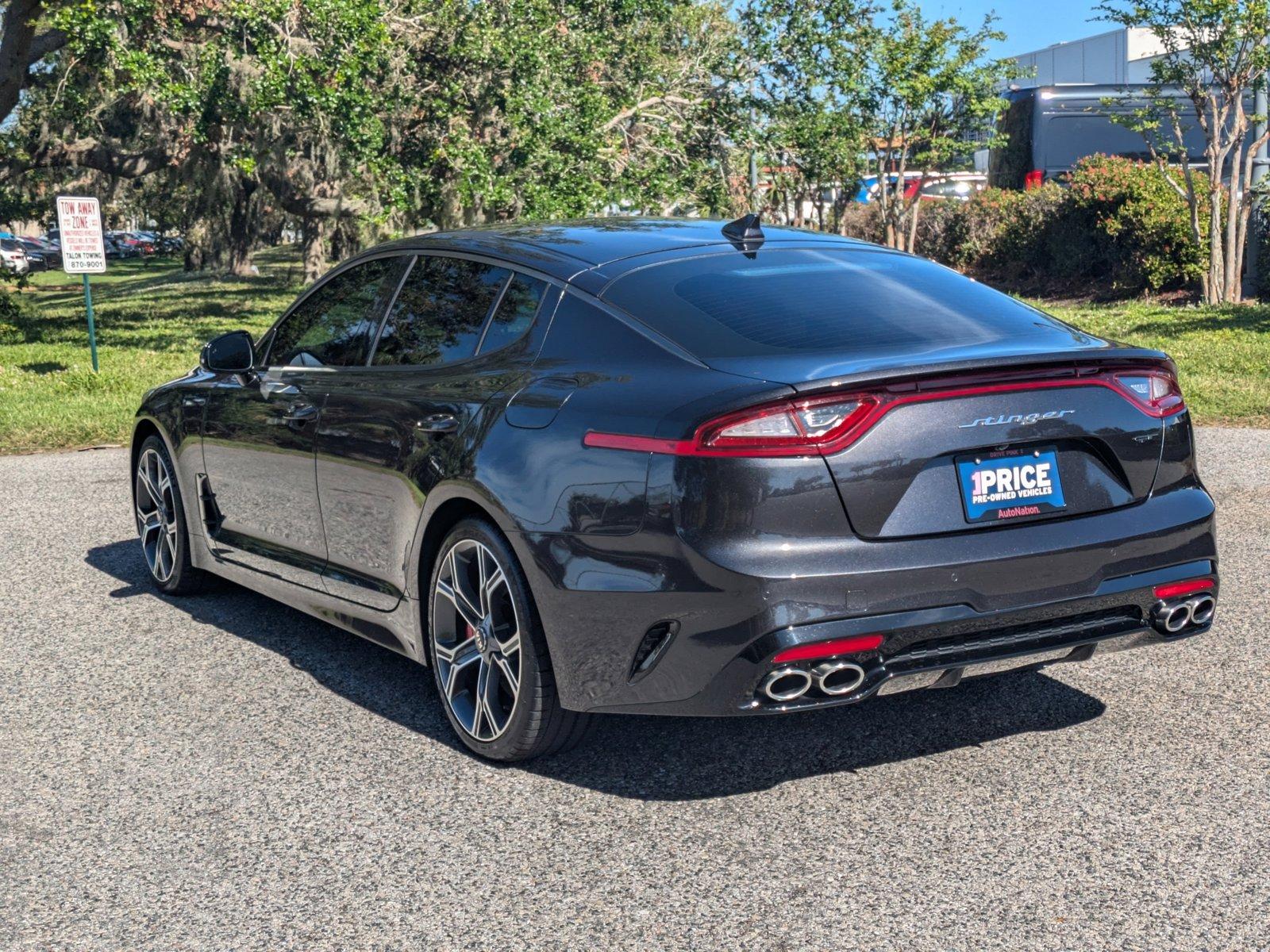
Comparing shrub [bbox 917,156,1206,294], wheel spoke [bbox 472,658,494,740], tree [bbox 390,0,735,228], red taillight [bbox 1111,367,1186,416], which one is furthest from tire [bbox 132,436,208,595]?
shrub [bbox 917,156,1206,294]

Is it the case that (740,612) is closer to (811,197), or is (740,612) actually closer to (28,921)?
(28,921)

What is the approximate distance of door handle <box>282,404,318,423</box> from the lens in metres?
5.52

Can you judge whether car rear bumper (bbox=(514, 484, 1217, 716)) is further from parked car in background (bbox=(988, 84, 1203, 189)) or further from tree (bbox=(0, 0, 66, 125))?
parked car in background (bbox=(988, 84, 1203, 189))

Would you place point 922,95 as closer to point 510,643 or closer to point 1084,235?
point 1084,235

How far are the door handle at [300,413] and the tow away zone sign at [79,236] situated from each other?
1311 cm

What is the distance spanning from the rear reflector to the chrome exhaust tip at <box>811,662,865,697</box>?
35mm

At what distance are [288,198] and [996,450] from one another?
24.8 metres

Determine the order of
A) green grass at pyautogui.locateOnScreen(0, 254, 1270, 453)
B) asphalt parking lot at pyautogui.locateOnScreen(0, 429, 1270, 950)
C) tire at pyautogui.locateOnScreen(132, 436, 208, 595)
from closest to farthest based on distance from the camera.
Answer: asphalt parking lot at pyautogui.locateOnScreen(0, 429, 1270, 950) < tire at pyautogui.locateOnScreen(132, 436, 208, 595) < green grass at pyautogui.locateOnScreen(0, 254, 1270, 453)

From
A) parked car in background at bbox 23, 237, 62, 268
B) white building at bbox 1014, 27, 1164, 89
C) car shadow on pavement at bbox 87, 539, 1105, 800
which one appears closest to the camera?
car shadow on pavement at bbox 87, 539, 1105, 800

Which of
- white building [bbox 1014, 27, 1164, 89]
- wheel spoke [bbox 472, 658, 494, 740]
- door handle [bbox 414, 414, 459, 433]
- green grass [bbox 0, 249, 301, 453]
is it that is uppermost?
white building [bbox 1014, 27, 1164, 89]

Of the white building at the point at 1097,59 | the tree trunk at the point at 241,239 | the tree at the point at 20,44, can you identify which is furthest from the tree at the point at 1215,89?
the white building at the point at 1097,59

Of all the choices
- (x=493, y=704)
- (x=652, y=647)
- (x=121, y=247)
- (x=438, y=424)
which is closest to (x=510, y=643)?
(x=493, y=704)

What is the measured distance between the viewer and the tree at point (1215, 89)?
1875 cm

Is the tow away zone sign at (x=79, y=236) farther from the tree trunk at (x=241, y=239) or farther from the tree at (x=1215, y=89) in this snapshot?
the tree trunk at (x=241, y=239)
